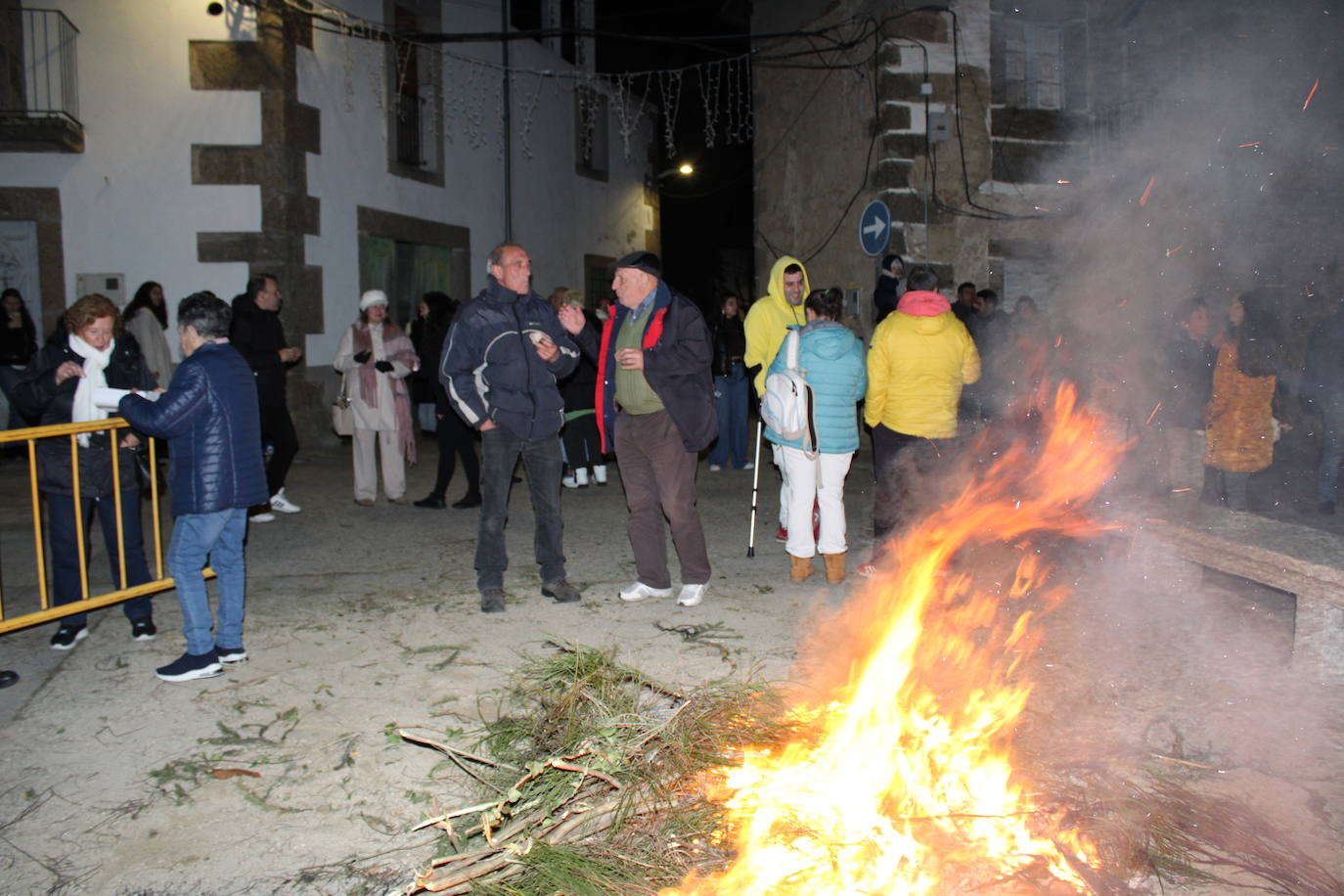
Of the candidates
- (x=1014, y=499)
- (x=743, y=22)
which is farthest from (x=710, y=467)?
(x=743, y=22)

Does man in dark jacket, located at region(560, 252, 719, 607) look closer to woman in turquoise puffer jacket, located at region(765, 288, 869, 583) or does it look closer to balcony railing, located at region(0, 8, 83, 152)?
woman in turquoise puffer jacket, located at region(765, 288, 869, 583)

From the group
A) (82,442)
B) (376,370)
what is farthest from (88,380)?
(376,370)

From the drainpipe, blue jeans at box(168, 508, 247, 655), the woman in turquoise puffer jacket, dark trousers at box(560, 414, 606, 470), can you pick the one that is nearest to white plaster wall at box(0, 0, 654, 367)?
the drainpipe

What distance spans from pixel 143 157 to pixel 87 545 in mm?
8643

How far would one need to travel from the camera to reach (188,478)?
169 inches

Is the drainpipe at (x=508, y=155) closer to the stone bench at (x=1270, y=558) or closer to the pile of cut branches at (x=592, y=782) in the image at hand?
the stone bench at (x=1270, y=558)

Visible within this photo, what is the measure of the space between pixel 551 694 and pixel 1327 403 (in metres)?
6.93

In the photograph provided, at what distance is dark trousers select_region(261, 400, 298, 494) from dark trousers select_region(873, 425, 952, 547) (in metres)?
4.74

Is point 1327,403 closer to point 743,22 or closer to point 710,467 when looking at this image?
point 710,467

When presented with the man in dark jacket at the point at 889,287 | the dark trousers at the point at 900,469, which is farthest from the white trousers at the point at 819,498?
the man in dark jacket at the point at 889,287

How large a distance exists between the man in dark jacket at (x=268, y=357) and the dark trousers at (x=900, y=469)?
15.4ft

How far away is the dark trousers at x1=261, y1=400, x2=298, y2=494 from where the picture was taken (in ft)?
25.3

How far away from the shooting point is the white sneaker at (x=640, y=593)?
18.5 ft

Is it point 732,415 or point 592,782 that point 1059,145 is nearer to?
point 732,415
